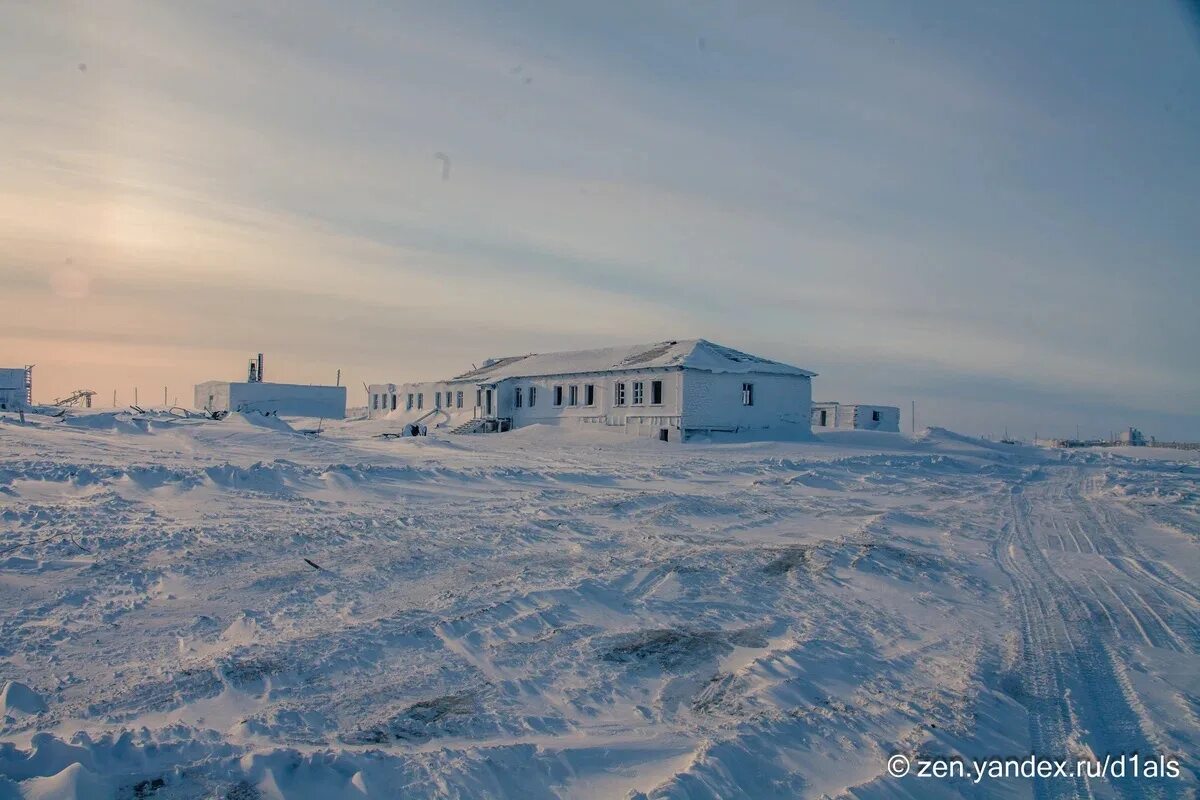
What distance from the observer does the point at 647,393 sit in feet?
122

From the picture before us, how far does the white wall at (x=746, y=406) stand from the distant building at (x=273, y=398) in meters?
29.2

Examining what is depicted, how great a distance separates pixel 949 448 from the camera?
122ft

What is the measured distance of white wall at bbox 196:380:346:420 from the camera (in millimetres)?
54094

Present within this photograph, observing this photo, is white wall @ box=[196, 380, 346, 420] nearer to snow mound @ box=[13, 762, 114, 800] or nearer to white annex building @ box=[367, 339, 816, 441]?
white annex building @ box=[367, 339, 816, 441]

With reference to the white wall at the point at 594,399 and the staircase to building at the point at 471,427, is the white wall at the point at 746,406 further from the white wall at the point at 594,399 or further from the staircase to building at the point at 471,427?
the staircase to building at the point at 471,427

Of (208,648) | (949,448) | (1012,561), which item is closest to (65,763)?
(208,648)

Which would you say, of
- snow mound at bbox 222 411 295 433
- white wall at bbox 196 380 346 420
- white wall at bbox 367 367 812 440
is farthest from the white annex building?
white wall at bbox 196 380 346 420

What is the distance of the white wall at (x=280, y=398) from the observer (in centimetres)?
5409

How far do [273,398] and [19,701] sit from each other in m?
52.6

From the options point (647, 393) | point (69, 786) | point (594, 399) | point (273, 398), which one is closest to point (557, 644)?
point (69, 786)

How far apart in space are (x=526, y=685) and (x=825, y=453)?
84.4 ft

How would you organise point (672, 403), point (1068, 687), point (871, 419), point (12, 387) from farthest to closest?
point (871, 419), point (12, 387), point (672, 403), point (1068, 687)

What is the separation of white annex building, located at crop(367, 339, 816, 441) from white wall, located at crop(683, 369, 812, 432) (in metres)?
0.04

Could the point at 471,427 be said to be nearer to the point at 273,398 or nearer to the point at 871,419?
the point at 273,398
